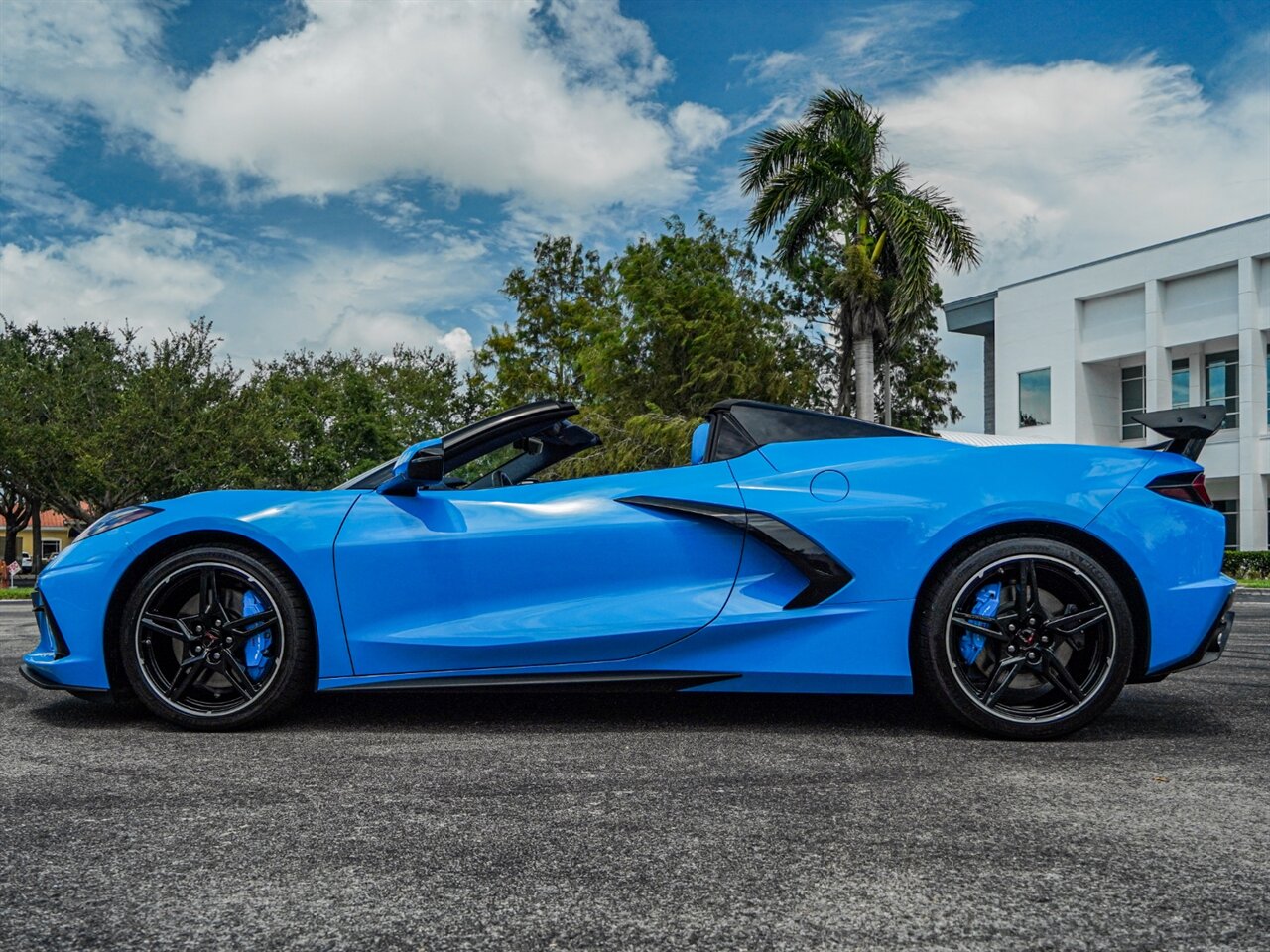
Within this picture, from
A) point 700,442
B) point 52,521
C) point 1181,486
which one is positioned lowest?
point 1181,486

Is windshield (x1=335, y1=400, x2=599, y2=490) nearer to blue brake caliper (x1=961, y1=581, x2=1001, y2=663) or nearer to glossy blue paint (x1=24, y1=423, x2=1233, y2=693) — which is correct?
glossy blue paint (x1=24, y1=423, x2=1233, y2=693)

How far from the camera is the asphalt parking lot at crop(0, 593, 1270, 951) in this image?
1.81m

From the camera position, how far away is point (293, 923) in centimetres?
183

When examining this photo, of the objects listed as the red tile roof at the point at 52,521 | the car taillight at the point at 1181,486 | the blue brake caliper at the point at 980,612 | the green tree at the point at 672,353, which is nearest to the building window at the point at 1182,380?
the green tree at the point at 672,353

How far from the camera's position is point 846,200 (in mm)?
22828

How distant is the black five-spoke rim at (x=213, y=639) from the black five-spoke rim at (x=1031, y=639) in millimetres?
2271

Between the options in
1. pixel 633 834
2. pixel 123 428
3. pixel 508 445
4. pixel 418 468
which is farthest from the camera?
pixel 123 428

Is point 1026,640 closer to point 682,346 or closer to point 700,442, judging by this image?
point 700,442

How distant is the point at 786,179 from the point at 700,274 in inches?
186

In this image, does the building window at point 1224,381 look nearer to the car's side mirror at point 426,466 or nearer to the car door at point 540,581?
the car door at point 540,581

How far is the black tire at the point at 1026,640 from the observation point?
3377mm

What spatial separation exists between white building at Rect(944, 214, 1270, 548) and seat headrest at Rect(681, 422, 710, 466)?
1203 inches

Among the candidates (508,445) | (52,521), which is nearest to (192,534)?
(508,445)

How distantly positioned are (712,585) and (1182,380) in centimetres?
3706
